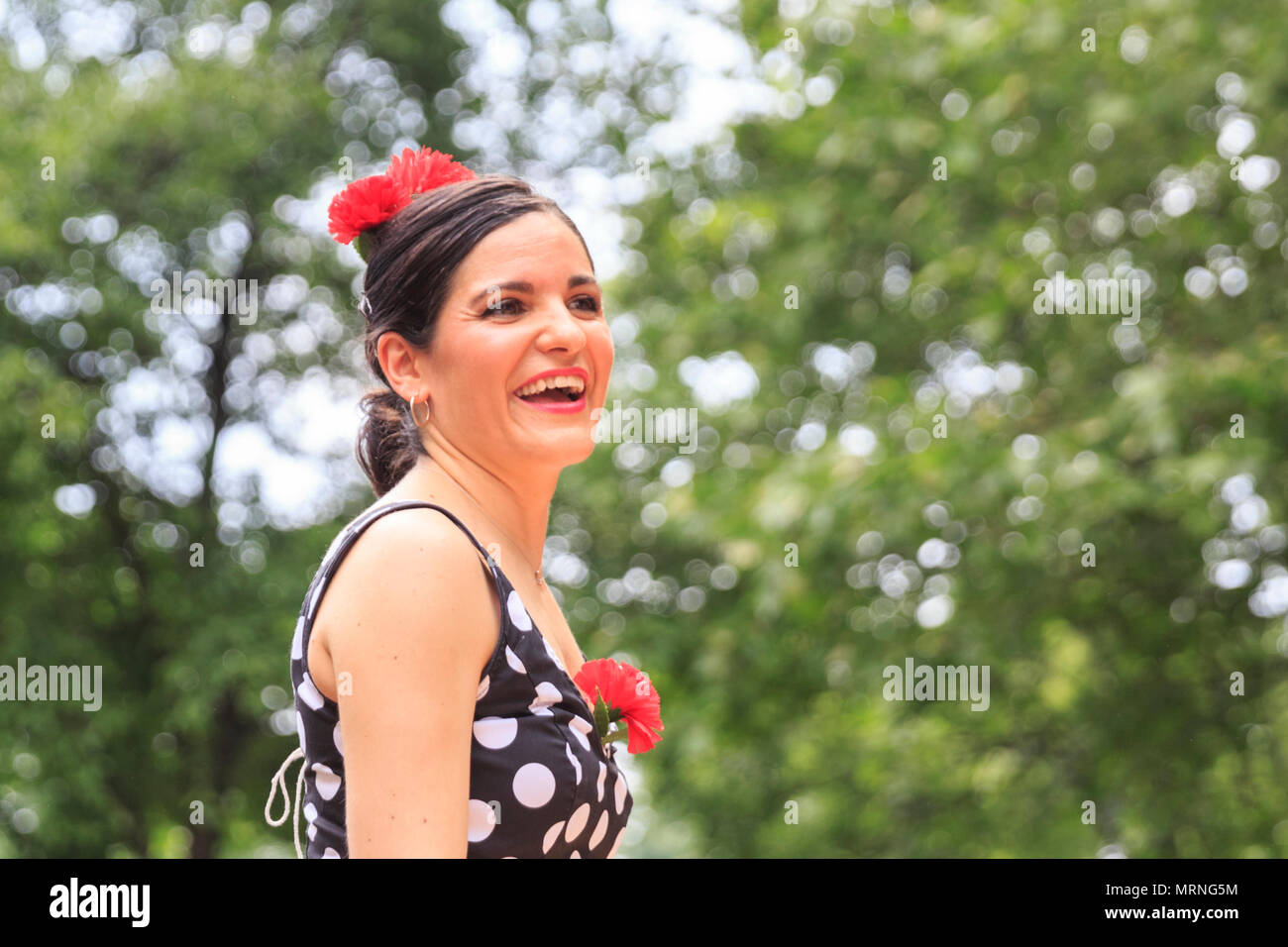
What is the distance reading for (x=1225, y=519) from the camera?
5.38 meters

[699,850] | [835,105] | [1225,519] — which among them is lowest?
[699,850]

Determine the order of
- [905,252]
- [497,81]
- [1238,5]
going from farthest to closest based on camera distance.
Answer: [497,81] < [905,252] < [1238,5]

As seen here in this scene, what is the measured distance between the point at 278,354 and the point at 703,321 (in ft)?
10.7

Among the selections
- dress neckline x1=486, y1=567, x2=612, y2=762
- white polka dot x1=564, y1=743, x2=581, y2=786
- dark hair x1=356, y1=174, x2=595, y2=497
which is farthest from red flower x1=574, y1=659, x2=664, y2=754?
dark hair x1=356, y1=174, x2=595, y2=497

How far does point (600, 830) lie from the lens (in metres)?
1.48

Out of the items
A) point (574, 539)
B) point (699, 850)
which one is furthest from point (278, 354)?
point (699, 850)

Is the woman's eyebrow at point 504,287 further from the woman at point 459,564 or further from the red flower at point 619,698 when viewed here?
the red flower at point 619,698

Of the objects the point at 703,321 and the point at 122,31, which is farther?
A: the point at 122,31

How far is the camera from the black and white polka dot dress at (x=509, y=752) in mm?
1380

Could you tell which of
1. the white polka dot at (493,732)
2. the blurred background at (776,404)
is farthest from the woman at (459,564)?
the blurred background at (776,404)

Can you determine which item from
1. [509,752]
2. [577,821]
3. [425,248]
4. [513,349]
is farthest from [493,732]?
[425,248]

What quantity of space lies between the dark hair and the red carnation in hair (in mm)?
71

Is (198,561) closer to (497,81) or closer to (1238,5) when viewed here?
(497,81)

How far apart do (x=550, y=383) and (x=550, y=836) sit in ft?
1.62
